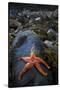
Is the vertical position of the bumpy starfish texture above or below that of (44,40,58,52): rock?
below

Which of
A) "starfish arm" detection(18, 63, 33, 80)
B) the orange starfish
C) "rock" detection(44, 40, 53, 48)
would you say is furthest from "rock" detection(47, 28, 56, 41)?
"starfish arm" detection(18, 63, 33, 80)

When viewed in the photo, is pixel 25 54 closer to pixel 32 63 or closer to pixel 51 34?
pixel 32 63

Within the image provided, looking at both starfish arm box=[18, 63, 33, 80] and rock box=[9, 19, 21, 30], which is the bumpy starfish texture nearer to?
starfish arm box=[18, 63, 33, 80]

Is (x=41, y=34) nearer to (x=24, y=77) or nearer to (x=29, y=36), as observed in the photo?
(x=29, y=36)

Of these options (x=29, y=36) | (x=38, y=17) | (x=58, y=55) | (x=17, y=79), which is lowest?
(x=17, y=79)

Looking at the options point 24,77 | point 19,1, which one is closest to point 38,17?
point 19,1

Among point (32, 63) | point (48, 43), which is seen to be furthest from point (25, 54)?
point (48, 43)

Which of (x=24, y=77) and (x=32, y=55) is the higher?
(x=32, y=55)

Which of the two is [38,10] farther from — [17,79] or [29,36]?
[17,79]
